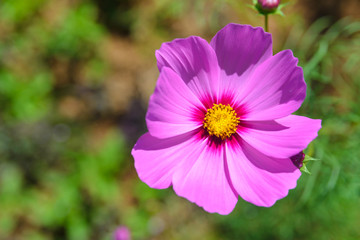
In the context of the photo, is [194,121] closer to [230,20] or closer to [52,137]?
[230,20]

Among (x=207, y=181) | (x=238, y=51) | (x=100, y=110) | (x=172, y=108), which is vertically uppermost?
(x=238, y=51)

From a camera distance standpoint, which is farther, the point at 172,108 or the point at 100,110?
the point at 100,110

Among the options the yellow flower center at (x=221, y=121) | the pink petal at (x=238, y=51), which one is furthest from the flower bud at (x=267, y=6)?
the yellow flower center at (x=221, y=121)

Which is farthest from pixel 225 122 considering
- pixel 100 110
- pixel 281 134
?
pixel 100 110

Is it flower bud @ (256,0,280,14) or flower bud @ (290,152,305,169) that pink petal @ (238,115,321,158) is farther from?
flower bud @ (256,0,280,14)

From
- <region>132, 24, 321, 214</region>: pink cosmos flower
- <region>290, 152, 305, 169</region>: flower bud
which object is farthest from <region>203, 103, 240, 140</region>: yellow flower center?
<region>290, 152, 305, 169</region>: flower bud

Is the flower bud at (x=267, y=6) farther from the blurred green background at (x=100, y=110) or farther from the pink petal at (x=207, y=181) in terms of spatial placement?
the blurred green background at (x=100, y=110)

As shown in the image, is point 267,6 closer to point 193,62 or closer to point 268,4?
point 268,4

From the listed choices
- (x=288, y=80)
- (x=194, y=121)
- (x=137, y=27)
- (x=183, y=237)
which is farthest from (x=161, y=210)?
(x=288, y=80)
